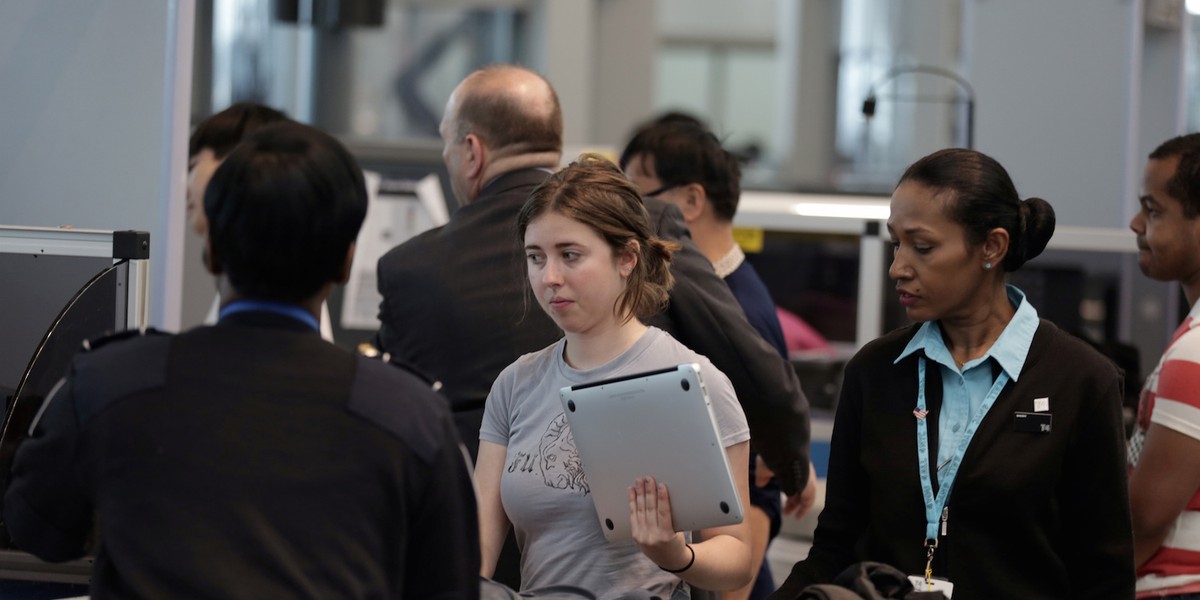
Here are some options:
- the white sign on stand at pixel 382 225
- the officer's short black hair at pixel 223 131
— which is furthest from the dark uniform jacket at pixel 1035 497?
the white sign on stand at pixel 382 225

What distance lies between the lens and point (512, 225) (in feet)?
8.03

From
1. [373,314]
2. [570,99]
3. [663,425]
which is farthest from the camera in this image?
[570,99]

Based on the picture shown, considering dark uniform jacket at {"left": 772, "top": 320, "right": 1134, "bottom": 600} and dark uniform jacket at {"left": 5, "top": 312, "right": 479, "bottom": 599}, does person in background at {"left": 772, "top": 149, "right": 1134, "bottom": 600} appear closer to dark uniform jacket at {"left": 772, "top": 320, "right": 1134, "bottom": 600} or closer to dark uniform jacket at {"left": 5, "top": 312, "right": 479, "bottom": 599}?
dark uniform jacket at {"left": 772, "top": 320, "right": 1134, "bottom": 600}

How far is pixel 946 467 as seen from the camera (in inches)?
73.9

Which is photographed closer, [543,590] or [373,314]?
[543,590]

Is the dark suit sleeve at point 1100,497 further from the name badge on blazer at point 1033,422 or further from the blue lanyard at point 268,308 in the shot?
the blue lanyard at point 268,308

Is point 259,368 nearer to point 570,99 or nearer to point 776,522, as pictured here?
point 776,522

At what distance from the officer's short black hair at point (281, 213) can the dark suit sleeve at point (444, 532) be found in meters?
0.22

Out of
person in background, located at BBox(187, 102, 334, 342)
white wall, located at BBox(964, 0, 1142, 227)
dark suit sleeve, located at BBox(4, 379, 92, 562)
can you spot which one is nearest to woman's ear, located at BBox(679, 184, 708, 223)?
person in background, located at BBox(187, 102, 334, 342)

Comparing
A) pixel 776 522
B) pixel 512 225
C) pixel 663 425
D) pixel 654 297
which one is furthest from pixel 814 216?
pixel 663 425

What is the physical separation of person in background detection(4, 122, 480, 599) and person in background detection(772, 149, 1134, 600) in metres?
0.71

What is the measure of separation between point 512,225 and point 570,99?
3.94 metres

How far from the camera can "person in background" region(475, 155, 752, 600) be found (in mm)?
1915

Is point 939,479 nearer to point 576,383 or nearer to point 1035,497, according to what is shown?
point 1035,497
